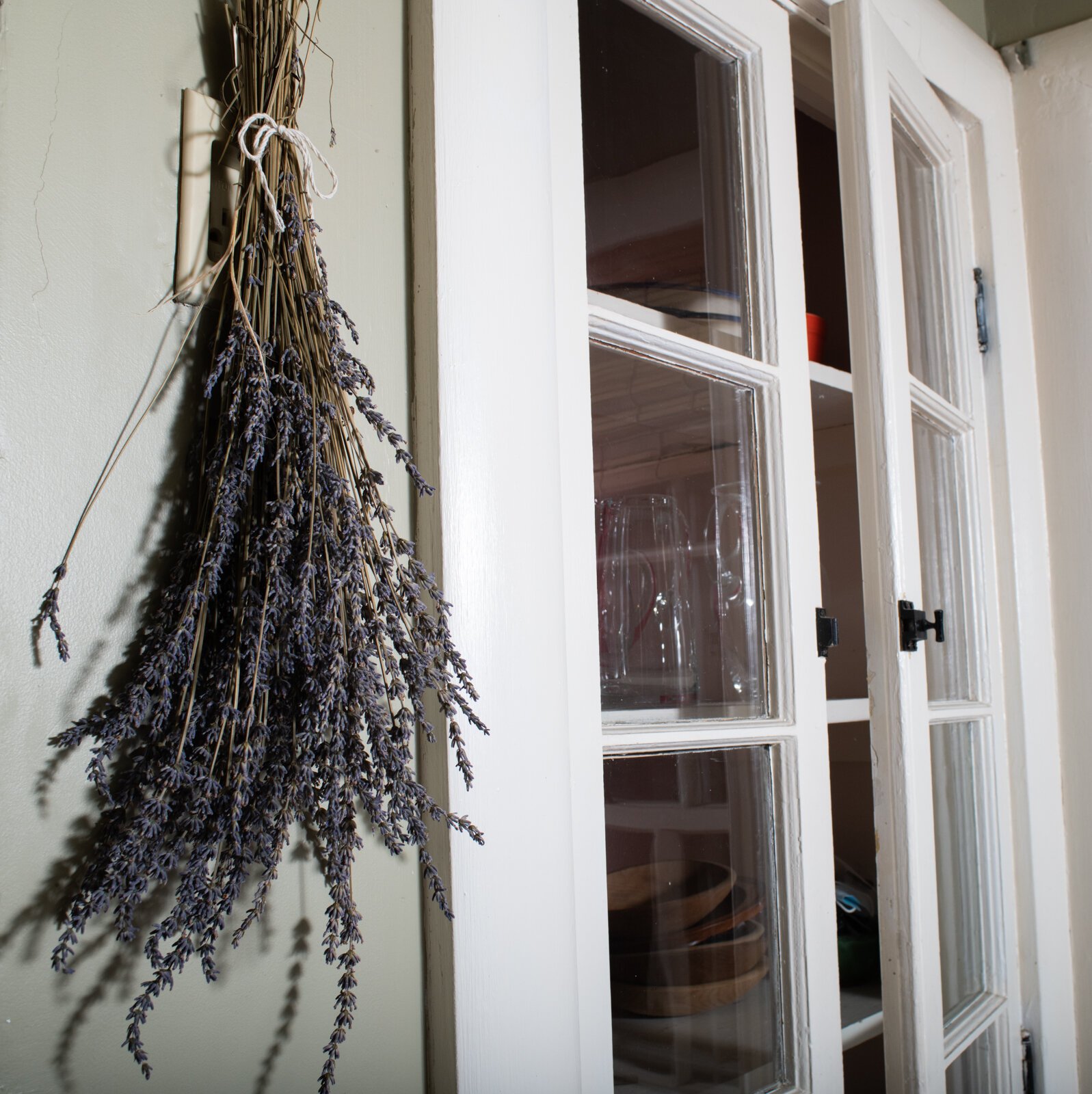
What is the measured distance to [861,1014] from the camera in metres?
1.45

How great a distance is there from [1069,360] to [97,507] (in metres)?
1.60

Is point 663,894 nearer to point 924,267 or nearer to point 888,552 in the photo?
point 888,552

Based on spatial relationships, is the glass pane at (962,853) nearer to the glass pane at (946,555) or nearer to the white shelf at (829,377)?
the glass pane at (946,555)

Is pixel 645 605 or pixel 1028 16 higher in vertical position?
pixel 1028 16

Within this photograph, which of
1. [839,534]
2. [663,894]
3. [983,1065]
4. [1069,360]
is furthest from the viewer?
[839,534]

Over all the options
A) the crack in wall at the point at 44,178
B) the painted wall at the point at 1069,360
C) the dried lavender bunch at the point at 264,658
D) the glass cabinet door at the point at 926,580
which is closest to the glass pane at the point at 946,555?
the glass cabinet door at the point at 926,580

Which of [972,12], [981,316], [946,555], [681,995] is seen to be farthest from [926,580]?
[972,12]

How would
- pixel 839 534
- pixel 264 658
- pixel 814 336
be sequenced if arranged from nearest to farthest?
pixel 264 658 → pixel 814 336 → pixel 839 534

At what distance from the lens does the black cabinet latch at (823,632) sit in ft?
3.94

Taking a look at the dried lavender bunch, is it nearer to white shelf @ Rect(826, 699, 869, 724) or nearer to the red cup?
white shelf @ Rect(826, 699, 869, 724)

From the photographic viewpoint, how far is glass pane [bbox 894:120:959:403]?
1.54m

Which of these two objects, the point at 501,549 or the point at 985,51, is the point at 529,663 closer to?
the point at 501,549

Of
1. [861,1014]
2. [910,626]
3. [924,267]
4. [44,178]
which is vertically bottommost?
[861,1014]

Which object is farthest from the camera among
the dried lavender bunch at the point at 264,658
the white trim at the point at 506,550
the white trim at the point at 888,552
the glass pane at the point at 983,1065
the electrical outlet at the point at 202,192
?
the glass pane at the point at 983,1065
